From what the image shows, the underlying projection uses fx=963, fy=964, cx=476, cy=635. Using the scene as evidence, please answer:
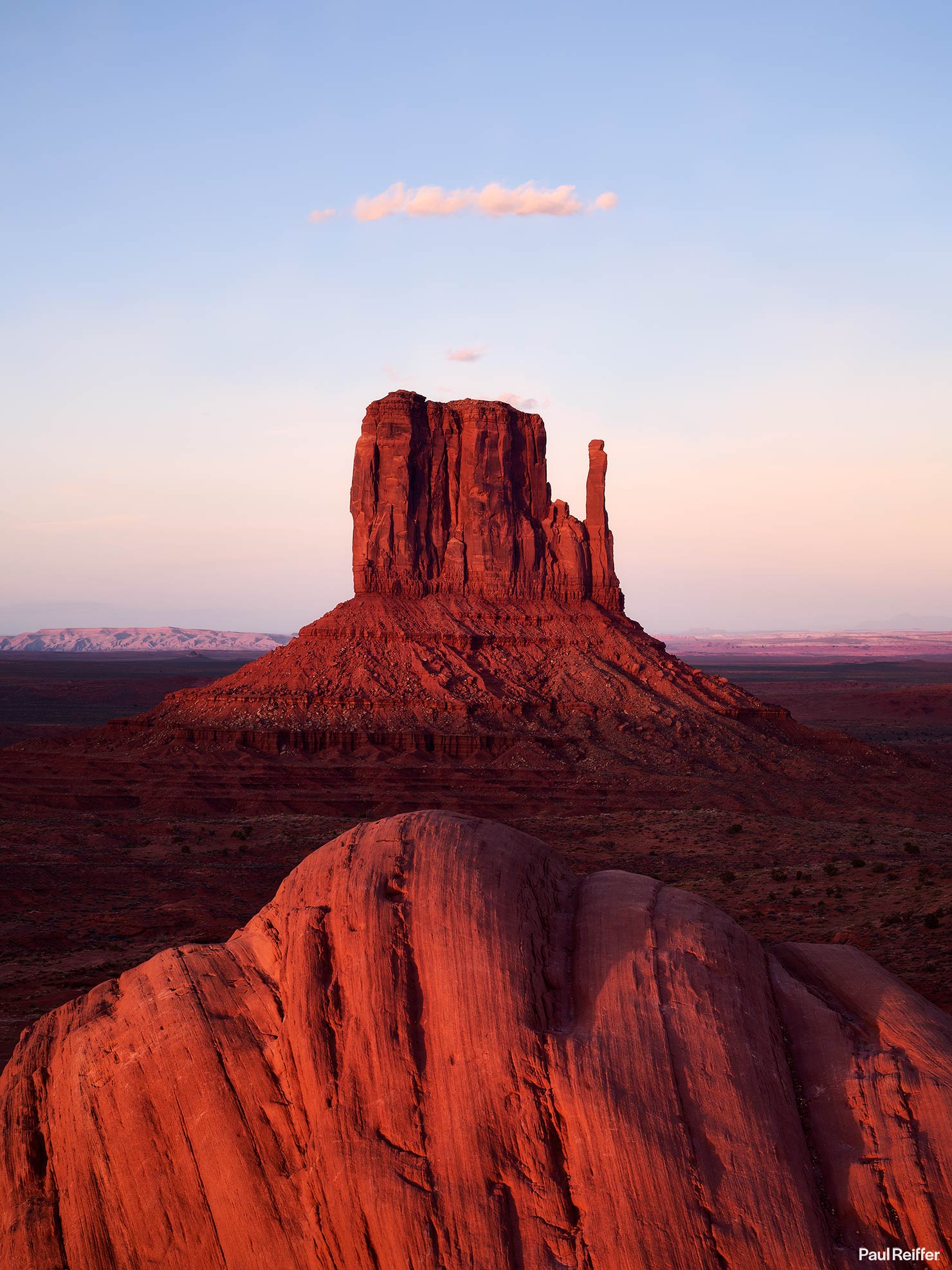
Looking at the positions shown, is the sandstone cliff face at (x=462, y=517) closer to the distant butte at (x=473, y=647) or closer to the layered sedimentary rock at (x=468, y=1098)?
the distant butte at (x=473, y=647)

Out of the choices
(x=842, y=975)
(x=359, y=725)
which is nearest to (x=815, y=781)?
(x=359, y=725)

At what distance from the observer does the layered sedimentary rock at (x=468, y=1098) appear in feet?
22.4

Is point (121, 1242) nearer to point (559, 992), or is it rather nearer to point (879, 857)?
point (559, 992)

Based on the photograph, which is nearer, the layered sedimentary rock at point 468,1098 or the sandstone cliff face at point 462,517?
the layered sedimentary rock at point 468,1098

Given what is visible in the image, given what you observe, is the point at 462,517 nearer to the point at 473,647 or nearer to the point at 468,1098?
the point at 473,647

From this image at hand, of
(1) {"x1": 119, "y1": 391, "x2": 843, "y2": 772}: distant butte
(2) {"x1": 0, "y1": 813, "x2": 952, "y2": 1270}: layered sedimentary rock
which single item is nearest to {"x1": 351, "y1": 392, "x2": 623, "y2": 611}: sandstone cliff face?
(1) {"x1": 119, "y1": 391, "x2": 843, "y2": 772}: distant butte

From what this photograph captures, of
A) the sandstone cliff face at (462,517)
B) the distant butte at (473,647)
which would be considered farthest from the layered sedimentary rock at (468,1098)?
the sandstone cliff face at (462,517)

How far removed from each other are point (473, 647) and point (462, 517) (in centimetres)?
1065

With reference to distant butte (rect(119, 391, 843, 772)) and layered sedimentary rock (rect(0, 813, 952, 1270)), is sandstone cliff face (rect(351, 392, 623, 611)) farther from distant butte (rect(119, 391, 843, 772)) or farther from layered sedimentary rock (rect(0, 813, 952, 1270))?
layered sedimentary rock (rect(0, 813, 952, 1270))

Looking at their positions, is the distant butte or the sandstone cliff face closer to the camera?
the distant butte

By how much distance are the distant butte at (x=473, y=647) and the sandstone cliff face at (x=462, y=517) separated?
117 millimetres

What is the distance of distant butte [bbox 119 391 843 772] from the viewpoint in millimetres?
55438

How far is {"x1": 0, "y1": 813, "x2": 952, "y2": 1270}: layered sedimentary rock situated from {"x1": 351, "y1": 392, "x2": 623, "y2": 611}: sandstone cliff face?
57.6 m

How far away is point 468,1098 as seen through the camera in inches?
283
